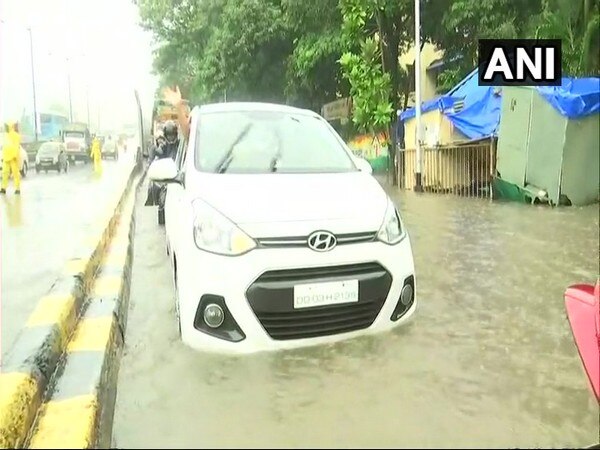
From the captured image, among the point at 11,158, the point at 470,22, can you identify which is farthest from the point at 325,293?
the point at 11,158

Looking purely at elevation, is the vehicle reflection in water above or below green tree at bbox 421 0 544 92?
below

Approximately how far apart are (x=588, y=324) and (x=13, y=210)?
25.8 ft

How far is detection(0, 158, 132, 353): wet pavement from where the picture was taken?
349 centimetres

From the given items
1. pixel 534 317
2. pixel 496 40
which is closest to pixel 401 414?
pixel 534 317

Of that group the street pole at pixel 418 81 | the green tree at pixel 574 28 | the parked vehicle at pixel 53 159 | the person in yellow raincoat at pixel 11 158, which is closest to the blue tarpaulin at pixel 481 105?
the street pole at pixel 418 81

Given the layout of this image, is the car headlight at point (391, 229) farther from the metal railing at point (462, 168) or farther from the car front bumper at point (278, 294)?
the metal railing at point (462, 168)

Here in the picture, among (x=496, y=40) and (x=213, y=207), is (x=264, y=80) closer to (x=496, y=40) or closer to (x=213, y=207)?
(x=496, y=40)

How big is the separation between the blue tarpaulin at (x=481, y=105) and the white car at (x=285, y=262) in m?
3.83

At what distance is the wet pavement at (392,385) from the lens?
5.74 feet

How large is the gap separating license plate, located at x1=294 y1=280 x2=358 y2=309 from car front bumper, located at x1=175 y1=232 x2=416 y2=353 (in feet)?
0.06

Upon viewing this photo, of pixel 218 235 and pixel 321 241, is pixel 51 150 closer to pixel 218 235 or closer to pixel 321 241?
pixel 218 235

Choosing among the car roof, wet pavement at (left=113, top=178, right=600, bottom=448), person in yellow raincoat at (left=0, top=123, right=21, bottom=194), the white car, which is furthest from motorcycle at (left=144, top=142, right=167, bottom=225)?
the white car

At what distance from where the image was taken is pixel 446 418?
6.44ft

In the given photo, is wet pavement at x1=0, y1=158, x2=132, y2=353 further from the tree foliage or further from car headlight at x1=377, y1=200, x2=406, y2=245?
car headlight at x1=377, y1=200, x2=406, y2=245
